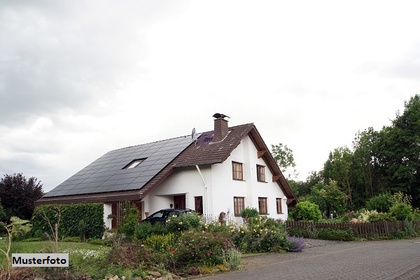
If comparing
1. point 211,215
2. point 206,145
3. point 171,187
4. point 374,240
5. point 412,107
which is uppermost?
point 412,107

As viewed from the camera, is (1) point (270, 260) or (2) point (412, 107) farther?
(2) point (412, 107)

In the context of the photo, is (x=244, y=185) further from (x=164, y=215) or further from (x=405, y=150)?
(x=405, y=150)

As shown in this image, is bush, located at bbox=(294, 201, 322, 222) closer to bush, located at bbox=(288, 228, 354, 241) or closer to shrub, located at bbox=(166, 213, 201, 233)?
bush, located at bbox=(288, 228, 354, 241)

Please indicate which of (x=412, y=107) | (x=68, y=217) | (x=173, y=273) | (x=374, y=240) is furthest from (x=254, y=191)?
(x=412, y=107)

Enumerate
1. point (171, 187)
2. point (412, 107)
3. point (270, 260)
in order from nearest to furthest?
1. point (270, 260)
2. point (171, 187)
3. point (412, 107)

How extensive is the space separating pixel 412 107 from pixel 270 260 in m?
35.4

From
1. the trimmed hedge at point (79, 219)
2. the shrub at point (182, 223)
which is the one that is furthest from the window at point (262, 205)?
the trimmed hedge at point (79, 219)

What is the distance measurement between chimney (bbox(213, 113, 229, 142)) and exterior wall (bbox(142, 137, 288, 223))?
4.40ft

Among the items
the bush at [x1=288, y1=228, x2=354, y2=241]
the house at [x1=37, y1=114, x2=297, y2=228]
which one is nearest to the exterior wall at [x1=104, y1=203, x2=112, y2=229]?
the house at [x1=37, y1=114, x2=297, y2=228]

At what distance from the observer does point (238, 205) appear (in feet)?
78.5

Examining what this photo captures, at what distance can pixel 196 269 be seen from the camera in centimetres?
1071

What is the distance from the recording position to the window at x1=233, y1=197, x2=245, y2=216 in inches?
928

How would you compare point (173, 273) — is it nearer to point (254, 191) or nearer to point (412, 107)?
point (254, 191)

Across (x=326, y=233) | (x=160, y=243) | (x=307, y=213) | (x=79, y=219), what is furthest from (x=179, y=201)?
(x=307, y=213)
